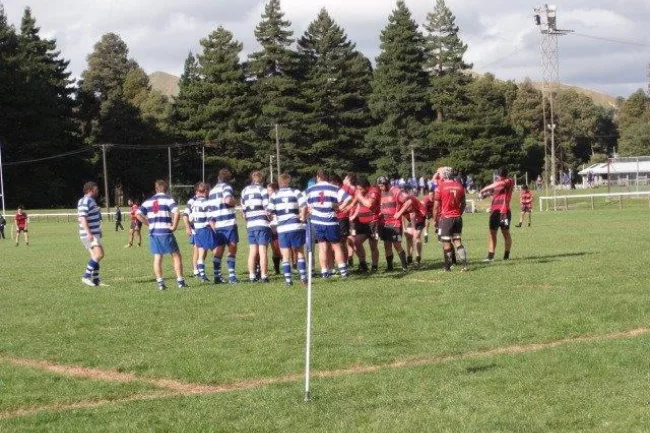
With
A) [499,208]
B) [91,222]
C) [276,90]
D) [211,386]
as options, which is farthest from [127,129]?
[211,386]

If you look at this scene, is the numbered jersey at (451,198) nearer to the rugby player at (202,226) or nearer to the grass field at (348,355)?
the grass field at (348,355)

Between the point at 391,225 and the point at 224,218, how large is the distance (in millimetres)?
3371

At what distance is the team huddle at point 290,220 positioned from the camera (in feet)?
54.6

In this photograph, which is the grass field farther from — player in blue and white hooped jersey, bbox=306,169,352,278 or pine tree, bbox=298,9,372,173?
pine tree, bbox=298,9,372,173

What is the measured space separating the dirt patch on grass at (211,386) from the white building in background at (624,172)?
180ft

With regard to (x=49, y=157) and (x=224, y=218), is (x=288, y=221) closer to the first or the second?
(x=224, y=218)

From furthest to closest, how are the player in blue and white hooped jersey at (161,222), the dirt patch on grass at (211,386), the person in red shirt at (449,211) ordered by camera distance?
the person in red shirt at (449,211)
the player in blue and white hooped jersey at (161,222)
the dirt patch on grass at (211,386)

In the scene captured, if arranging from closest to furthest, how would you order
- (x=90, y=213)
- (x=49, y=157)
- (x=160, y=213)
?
(x=160, y=213)
(x=90, y=213)
(x=49, y=157)

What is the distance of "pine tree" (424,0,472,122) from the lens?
291 feet

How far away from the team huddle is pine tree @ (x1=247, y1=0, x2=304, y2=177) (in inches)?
2719

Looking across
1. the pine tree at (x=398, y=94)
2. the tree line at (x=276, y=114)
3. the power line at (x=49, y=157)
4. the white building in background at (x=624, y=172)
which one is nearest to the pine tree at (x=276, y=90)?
the tree line at (x=276, y=114)

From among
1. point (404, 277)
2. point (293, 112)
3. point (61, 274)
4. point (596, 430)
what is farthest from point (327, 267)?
point (293, 112)

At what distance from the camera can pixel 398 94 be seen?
8850cm

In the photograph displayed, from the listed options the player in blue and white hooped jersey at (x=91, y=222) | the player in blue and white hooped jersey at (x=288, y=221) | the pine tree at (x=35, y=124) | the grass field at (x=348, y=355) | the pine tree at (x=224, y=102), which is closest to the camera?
the grass field at (x=348, y=355)
